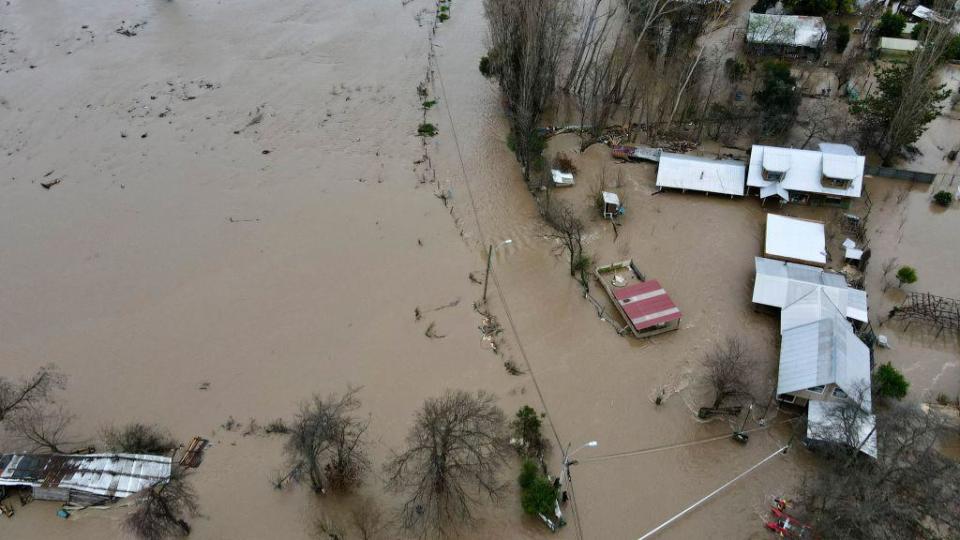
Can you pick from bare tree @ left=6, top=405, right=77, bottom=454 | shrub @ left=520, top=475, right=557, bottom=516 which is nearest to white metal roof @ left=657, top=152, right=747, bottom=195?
shrub @ left=520, top=475, right=557, bottom=516

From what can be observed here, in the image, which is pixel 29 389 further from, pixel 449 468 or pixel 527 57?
pixel 527 57

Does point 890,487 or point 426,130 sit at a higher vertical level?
point 426,130

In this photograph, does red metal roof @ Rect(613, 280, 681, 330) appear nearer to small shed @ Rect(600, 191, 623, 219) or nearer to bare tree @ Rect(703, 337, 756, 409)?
bare tree @ Rect(703, 337, 756, 409)

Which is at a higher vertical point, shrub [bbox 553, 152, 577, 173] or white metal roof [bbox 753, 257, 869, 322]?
shrub [bbox 553, 152, 577, 173]

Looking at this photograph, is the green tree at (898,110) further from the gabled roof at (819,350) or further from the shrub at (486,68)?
the shrub at (486,68)

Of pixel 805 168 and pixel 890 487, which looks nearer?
pixel 890 487

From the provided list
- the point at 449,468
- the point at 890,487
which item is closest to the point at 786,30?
the point at 890,487
